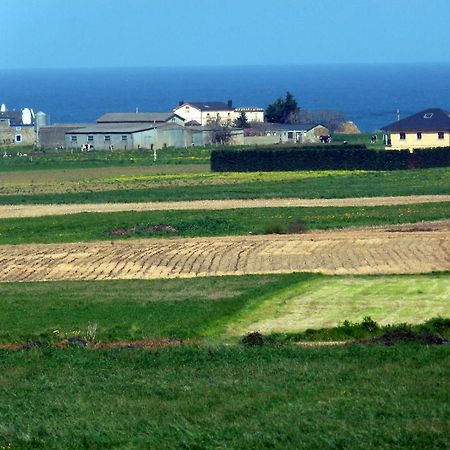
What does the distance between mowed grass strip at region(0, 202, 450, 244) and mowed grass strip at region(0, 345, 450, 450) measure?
20.1 metres

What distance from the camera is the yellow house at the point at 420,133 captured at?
8206 centimetres

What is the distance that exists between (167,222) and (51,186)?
21452 mm

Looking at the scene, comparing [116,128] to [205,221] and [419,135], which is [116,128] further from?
[205,221]

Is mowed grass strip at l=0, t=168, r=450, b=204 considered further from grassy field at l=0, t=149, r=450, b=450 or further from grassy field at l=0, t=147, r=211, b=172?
grassy field at l=0, t=149, r=450, b=450

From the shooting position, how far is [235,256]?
37.0 m

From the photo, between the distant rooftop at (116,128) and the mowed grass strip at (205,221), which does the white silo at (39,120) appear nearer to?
the distant rooftop at (116,128)

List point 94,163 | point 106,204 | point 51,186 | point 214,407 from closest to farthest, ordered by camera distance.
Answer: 1. point 214,407
2. point 106,204
3. point 51,186
4. point 94,163

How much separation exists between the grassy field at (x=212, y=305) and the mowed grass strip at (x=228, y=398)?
8.37ft

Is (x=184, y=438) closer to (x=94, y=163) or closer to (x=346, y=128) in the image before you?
(x=94, y=163)

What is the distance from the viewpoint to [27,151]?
95562mm

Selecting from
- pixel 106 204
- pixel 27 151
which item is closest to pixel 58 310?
pixel 106 204

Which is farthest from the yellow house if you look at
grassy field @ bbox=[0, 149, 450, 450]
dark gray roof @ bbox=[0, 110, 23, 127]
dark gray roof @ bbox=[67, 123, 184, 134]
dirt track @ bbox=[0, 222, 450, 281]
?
grassy field @ bbox=[0, 149, 450, 450]

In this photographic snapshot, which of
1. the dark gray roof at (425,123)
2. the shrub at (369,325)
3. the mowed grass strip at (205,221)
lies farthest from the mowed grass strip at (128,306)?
the dark gray roof at (425,123)

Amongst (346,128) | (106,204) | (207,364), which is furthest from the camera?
(346,128)
